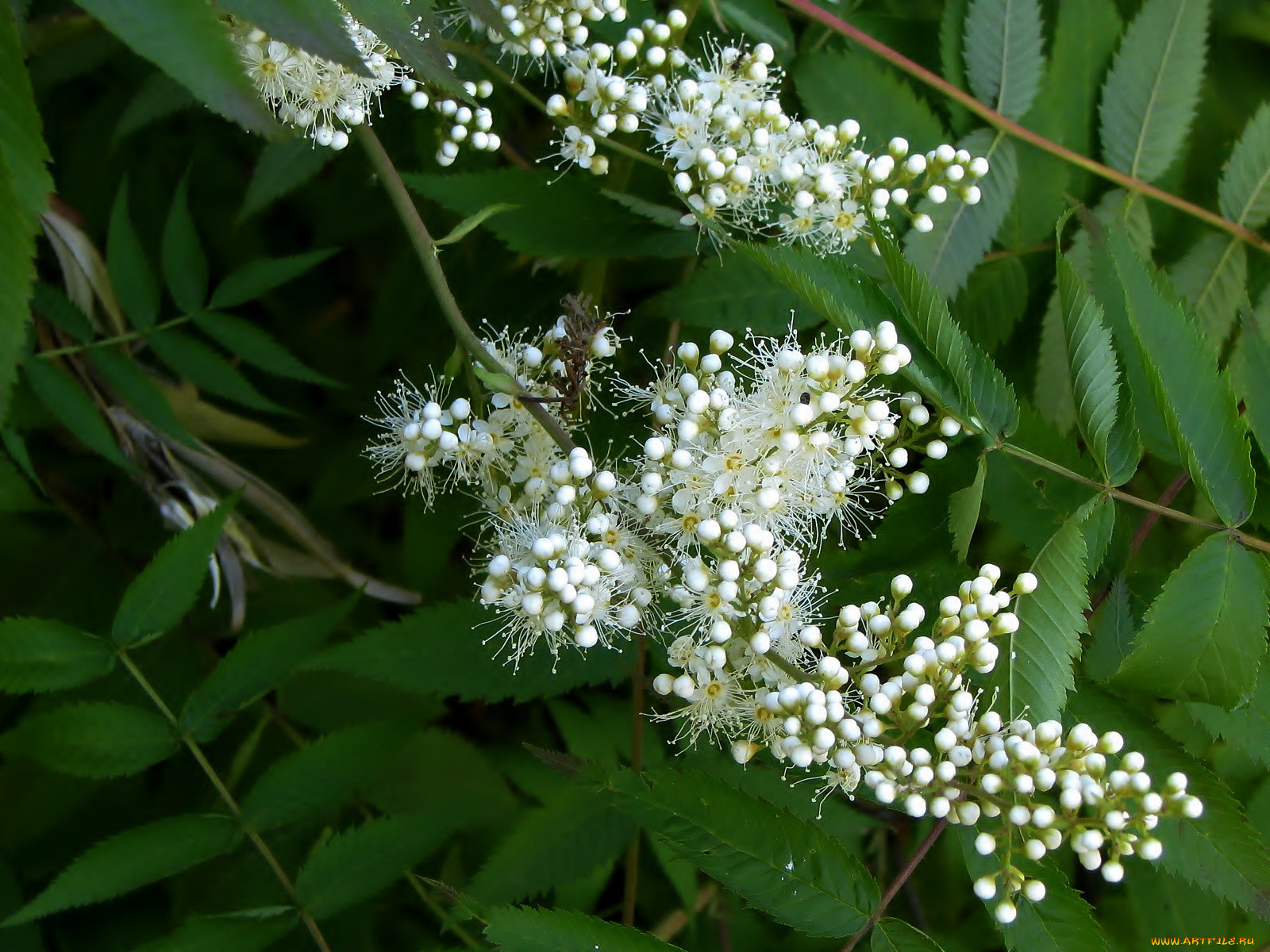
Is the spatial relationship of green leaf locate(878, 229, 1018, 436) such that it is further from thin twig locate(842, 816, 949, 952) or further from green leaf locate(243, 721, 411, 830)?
green leaf locate(243, 721, 411, 830)

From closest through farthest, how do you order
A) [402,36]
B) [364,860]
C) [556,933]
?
1. [402,36]
2. [556,933]
3. [364,860]

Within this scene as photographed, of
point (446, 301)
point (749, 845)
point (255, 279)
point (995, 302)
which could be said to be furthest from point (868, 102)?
point (749, 845)

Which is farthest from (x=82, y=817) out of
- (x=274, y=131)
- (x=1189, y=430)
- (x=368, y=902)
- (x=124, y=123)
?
(x=1189, y=430)

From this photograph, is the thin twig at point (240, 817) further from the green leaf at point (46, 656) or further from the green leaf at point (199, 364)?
the green leaf at point (199, 364)

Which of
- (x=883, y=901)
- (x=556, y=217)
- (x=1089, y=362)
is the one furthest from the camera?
(x=556, y=217)

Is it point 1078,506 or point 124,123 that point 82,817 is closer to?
point 124,123

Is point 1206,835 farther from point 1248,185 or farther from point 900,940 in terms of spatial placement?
point 1248,185

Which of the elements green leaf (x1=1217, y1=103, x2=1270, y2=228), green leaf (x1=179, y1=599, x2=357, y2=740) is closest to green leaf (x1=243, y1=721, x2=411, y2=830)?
green leaf (x1=179, y1=599, x2=357, y2=740)

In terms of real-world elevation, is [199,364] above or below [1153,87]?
below
